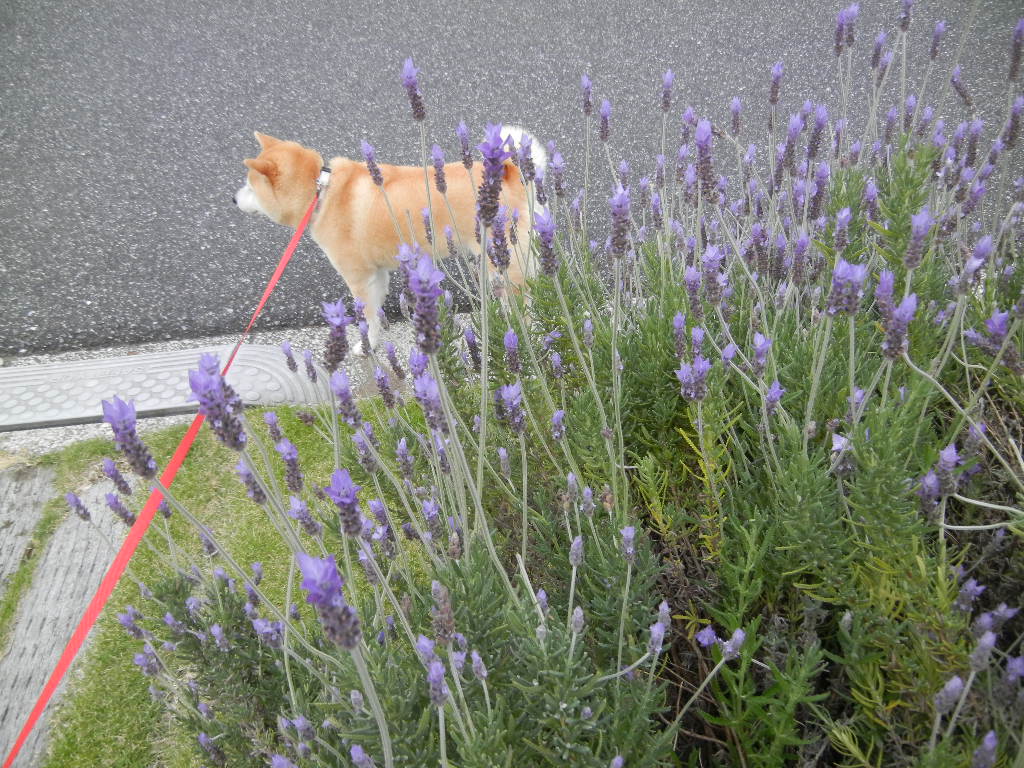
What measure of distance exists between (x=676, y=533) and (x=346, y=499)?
79 cm

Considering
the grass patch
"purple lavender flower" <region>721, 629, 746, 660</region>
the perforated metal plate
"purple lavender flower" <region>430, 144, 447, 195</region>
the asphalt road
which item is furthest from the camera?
the asphalt road

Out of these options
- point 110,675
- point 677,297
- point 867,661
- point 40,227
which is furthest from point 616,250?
point 40,227

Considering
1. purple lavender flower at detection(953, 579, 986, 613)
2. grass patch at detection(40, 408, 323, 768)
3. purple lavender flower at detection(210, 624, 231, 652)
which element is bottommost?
grass patch at detection(40, 408, 323, 768)

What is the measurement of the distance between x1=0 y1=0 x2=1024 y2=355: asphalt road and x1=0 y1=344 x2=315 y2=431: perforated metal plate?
276mm

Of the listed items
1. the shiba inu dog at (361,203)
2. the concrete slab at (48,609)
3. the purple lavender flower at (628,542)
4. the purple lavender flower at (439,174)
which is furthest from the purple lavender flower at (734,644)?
the shiba inu dog at (361,203)

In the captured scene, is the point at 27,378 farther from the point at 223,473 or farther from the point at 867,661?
the point at 867,661

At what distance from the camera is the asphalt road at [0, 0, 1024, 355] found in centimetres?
372

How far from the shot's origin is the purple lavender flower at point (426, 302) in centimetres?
93

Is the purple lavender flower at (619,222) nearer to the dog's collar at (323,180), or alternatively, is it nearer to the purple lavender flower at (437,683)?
the purple lavender flower at (437,683)

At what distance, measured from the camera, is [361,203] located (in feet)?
10.3

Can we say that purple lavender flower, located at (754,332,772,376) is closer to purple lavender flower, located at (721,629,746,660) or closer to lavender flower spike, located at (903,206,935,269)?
lavender flower spike, located at (903,206,935,269)

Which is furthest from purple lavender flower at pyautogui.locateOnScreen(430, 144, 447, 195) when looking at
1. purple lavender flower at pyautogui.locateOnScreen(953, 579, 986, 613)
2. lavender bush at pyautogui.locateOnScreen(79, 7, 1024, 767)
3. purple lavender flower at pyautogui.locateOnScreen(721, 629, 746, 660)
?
purple lavender flower at pyautogui.locateOnScreen(953, 579, 986, 613)

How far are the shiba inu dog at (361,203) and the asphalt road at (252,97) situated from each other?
442mm

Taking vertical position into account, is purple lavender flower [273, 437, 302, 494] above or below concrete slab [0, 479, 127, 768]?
above
